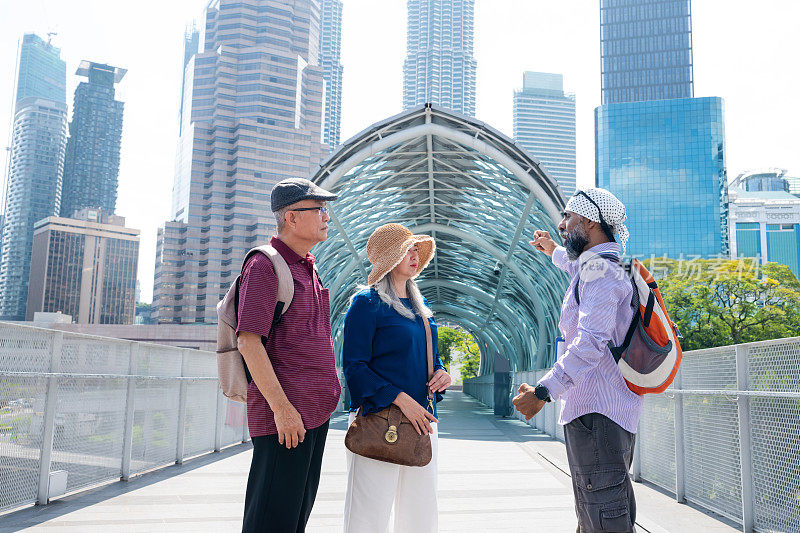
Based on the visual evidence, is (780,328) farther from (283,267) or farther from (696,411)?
(283,267)

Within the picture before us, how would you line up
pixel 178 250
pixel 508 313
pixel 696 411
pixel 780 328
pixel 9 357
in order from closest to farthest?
pixel 9 357 < pixel 696 411 < pixel 508 313 < pixel 780 328 < pixel 178 250

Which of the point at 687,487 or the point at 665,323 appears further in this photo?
the point at 687,487

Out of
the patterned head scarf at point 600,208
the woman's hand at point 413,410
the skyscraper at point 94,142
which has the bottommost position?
the woman's hand at point 413,410

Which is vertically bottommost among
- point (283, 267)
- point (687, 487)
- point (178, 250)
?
point (687, 487)

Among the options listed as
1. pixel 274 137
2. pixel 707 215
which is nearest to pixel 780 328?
pixel 707 215

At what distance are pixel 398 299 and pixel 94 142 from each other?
20779 cm

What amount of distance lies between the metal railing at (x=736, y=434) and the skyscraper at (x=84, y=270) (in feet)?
444

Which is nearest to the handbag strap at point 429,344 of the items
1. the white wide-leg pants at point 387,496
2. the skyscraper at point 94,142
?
the white wide-leg pants at point 387,496

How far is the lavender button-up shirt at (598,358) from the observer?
102 inches

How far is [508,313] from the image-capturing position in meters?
31.2

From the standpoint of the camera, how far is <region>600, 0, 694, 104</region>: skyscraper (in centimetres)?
13575

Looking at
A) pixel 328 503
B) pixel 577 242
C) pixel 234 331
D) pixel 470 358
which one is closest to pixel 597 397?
pixel 577 242

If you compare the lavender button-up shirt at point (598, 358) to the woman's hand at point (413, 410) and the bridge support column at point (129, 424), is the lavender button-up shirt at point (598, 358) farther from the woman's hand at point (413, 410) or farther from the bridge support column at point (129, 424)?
the bridge support column at point (129, 424)

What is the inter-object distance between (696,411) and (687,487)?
0.72 m
